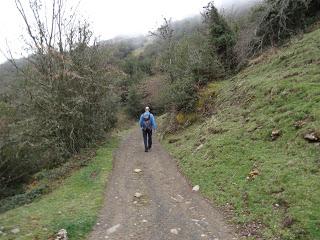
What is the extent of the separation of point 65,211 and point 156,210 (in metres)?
2.82

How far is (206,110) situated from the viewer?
938 inches

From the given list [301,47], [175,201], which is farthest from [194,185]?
[301,47]

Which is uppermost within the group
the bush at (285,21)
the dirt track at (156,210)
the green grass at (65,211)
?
the bush at (285,21)

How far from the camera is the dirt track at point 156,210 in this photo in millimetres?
9913

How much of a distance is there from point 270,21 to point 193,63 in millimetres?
5779

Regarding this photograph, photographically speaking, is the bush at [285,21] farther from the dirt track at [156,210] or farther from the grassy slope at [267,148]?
the dirt track at [156,210]

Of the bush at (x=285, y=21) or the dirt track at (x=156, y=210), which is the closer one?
the dirt track at (x=156, y=210)

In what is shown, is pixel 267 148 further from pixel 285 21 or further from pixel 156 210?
pixel 285 21

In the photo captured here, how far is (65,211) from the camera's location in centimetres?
1187

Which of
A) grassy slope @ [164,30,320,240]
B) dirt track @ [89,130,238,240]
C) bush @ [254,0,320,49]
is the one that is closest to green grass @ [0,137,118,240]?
dirt track @ [89,130,238,240]

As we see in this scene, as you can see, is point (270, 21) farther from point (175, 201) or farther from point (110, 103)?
point (175, 201)

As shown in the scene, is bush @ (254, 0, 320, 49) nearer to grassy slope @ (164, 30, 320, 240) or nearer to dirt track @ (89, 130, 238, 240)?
grassy slope @ (164, 30, 320, 240)

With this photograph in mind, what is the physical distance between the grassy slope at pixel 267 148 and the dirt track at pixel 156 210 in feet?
2.23

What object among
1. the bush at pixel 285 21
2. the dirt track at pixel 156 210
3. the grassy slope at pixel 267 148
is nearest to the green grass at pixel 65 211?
the dirt track at pixel 156 210
